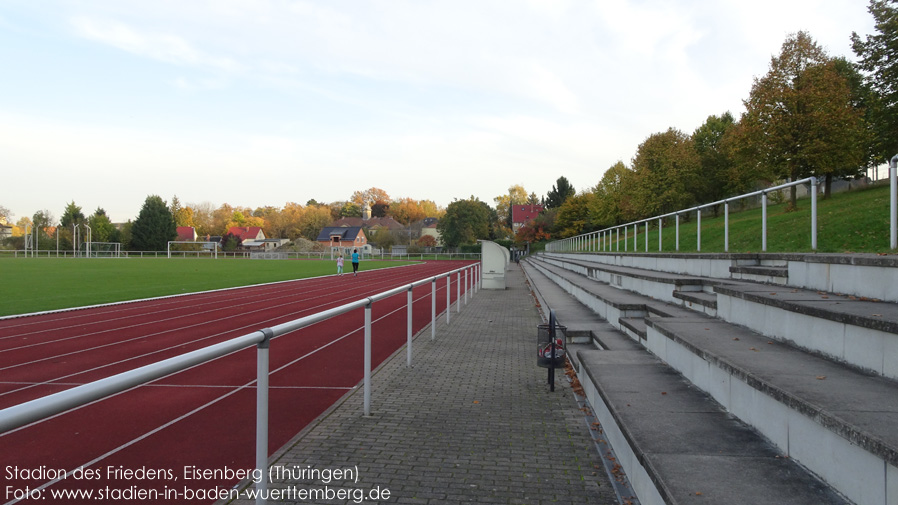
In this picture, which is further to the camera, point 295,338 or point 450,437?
point 295,338

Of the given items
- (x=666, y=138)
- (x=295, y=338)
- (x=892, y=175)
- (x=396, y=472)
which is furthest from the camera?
(x=666, y=138)

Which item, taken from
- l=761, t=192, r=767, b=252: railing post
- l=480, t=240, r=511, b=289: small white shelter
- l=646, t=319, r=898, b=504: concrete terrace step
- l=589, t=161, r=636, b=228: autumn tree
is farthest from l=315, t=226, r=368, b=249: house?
l=646, t=319, r=898, b=504: concrete terrace step

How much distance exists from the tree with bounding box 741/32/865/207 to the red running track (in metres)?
23.5

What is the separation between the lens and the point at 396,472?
3553mm

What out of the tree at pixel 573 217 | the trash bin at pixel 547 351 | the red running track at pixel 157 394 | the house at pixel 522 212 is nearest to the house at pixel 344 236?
the house at pixel 522 212

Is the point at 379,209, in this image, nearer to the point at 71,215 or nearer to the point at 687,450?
the point at 71,215

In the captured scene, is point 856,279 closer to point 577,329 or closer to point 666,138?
point 577,329

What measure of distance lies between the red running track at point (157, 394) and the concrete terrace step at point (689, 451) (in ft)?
8.57

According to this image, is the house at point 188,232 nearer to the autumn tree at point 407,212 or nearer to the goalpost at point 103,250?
the goalpost at point 103,250

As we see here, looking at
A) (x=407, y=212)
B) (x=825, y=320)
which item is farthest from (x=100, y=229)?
(x=825, y=320)

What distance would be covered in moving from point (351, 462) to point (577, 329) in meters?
4.41

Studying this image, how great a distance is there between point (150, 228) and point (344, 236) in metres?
37.5

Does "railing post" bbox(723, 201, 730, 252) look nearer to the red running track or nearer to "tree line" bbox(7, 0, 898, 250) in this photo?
"tree line" bbox(7, 0, 898, 250)

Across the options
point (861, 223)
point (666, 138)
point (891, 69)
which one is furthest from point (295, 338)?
point (666, 138)
